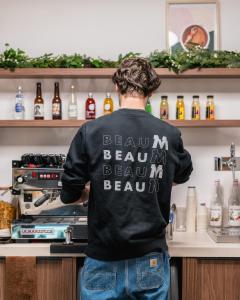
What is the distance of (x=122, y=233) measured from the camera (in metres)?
1.65

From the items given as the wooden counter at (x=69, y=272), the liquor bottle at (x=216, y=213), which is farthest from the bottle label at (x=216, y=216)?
the wooden counter at (x=69, y=272)

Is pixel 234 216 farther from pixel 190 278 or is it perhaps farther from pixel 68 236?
pixel 68 236

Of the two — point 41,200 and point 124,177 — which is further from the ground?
point 124,177

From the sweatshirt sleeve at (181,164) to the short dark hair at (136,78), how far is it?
22cm

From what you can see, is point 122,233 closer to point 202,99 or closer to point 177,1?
point 202,99

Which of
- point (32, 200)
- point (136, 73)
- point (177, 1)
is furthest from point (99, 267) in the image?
point (177, 1)

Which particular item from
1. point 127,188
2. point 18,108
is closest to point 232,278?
point 127,188

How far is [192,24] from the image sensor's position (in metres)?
3.01

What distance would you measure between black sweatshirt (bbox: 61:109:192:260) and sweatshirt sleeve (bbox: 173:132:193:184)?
3.4 inches

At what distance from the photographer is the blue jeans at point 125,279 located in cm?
171

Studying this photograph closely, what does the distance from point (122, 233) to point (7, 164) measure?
1.57 meters

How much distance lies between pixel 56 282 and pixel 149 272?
0.76m

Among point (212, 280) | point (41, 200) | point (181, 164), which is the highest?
point (181, 164)

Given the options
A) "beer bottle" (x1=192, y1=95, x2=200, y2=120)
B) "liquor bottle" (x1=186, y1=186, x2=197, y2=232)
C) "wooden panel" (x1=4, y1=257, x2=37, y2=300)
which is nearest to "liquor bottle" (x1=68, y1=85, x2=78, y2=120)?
"beer bottle" (x1=192, y1=95, x2=200, y2=120)
